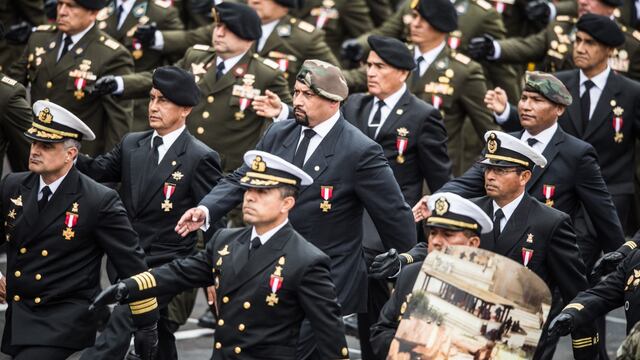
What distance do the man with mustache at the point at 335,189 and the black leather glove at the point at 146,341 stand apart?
813mm

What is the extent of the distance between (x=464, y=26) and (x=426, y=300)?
7.57 m

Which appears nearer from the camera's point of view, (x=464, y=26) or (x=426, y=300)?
(x=426, y=300)

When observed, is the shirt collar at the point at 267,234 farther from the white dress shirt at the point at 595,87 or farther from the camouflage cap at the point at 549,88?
the white dress shirt at the point at 595,87

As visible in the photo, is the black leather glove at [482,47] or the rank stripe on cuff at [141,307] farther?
the black leather glove at [482,47]

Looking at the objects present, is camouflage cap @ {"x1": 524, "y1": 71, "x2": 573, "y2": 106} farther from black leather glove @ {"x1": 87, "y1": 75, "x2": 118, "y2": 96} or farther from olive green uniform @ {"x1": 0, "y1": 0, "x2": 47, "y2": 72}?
olive green uniform @ {"x1": 0, "y1": 0, "x2": 47, "y2": 72}

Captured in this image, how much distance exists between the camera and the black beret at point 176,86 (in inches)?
424

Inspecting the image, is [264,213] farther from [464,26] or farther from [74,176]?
[464,26]

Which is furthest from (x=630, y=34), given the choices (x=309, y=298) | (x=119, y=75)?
(x=309, y=298)

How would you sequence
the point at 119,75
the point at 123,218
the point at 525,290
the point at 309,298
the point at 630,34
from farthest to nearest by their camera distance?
the point at 630,34
the point at 119,75
the point at 123,218
the point at 309,298
the point at 525,290

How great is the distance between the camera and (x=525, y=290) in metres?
7.46

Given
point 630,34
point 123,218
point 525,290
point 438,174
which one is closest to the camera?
point 525,290

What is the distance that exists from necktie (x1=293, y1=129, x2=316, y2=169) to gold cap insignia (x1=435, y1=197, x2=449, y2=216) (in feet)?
5.85

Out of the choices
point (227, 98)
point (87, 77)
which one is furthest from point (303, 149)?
point (87, 77)

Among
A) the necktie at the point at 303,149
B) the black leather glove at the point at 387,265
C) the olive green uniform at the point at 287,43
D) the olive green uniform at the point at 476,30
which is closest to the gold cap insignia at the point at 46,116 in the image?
the necktie at the point at 303,149
